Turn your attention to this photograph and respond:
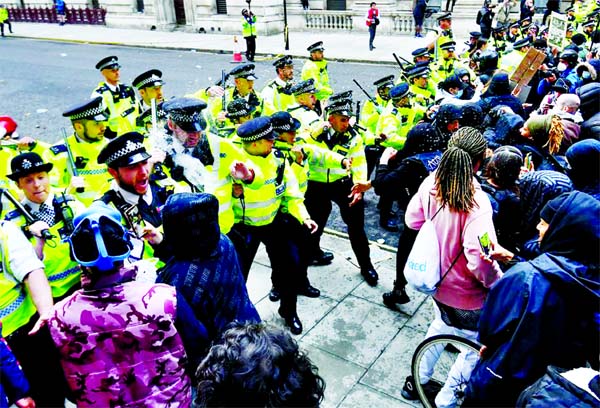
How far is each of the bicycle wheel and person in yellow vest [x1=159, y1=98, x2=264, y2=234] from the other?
1.82 m

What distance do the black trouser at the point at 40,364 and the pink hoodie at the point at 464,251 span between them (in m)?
2.61

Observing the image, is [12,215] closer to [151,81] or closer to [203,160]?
[203,160]

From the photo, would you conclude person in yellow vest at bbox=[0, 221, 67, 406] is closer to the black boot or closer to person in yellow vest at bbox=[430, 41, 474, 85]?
the black boot

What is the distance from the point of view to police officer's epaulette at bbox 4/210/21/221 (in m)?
3.32

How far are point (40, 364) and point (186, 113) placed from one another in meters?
2.25

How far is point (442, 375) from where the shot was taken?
3.96m

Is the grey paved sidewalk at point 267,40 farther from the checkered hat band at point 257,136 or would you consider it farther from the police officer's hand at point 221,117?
the checkered hat band at point 257,136

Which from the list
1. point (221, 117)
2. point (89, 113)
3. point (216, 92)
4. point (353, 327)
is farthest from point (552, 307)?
point (216, 92)

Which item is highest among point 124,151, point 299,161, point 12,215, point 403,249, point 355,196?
point 124,151

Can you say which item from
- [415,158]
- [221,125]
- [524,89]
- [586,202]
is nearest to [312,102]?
[221,125]

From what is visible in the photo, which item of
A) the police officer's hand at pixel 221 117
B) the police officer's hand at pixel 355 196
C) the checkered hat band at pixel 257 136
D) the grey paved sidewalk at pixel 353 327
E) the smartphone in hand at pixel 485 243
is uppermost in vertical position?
the checkered hat band at pixel 257 136

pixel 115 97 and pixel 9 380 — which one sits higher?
pixel 115 97

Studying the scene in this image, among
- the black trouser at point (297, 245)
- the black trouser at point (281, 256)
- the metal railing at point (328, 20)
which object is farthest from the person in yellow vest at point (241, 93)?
the metal railing at point (328, 20)

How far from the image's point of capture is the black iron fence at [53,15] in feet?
107
